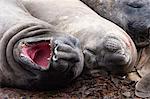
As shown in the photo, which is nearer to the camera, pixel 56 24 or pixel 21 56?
pixel 21 56

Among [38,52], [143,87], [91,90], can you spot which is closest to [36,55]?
[38,52]

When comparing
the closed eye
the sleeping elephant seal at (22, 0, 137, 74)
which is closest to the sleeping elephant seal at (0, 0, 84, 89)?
the sleeping elephant seal at (22, 0, 137, 74)

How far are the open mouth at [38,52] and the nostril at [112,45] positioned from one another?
438 millimetres

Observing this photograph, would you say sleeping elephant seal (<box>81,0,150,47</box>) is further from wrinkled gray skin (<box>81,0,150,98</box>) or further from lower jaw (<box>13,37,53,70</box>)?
lower jaw (<box>13,37,53,70</box>)

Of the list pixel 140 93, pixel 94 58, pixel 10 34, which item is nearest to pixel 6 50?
pixel 10 34

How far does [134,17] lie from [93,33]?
1.36ft

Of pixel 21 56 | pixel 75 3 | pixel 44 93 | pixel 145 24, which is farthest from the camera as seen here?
pixel 75 3

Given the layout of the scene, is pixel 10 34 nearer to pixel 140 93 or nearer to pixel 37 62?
pixel 37 62

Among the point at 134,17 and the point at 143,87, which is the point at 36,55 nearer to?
the point at 143,87

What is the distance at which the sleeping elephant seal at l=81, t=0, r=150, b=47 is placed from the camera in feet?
12.5

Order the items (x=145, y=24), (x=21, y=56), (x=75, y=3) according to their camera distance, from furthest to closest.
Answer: (x=75, y=3)
(x=145, y=24)
(x=21, y=56)

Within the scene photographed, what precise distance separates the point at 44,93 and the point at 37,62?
0.32 meters

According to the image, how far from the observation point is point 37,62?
3.16 m

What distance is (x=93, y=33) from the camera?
3.60 m
